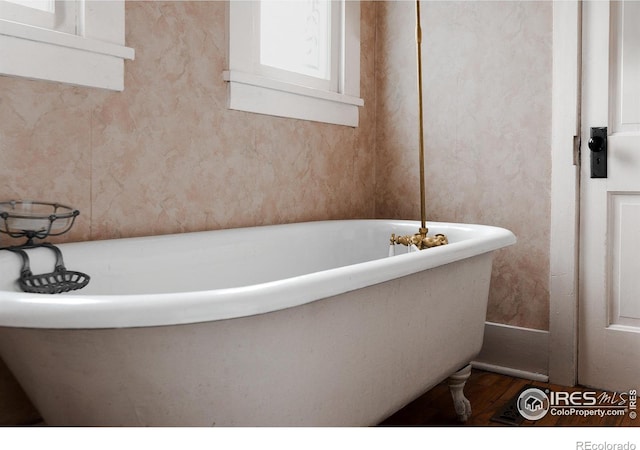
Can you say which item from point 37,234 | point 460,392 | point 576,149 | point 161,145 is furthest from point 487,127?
point 37,234

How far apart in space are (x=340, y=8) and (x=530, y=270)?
55.5 inches

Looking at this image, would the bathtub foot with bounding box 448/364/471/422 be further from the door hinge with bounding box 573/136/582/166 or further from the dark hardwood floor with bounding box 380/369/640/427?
the door hinge with bounding box 573/136/582/166

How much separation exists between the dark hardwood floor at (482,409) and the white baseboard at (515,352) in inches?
2.0

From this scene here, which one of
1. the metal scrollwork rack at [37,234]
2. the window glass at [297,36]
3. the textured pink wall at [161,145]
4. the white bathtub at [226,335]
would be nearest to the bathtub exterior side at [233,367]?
the white bathtub at [226,335]

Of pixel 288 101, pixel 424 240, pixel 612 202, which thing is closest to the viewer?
pixel 424 240

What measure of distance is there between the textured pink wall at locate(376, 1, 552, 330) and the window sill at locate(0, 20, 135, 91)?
1392 mm

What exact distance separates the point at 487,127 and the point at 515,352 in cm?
93

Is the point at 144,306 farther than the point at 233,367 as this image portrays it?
No

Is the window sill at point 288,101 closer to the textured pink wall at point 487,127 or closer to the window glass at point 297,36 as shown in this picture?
the window glass at point 297,36

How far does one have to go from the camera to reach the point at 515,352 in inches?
94.4

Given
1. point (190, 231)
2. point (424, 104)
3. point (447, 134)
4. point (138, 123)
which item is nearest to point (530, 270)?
point (447, 134)

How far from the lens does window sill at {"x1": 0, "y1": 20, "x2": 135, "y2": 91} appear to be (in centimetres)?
144

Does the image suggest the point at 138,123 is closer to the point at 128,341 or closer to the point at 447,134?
the point at 128,341

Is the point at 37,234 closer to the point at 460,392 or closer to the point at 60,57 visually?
the point at 60,57
